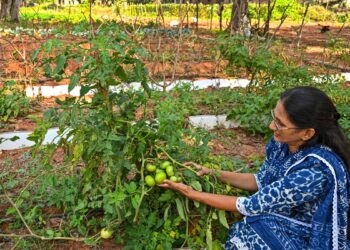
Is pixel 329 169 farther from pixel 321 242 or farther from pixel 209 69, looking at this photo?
pixel 209 69

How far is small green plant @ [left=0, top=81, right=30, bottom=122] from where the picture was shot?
469 centimetres

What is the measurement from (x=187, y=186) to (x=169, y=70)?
193 inches

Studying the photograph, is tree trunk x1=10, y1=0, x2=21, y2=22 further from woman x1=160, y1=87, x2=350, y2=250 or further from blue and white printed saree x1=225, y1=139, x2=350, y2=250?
blue and white printed saree x1=225, y1=139, x2=350, y2=250

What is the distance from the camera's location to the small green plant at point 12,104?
4.69m

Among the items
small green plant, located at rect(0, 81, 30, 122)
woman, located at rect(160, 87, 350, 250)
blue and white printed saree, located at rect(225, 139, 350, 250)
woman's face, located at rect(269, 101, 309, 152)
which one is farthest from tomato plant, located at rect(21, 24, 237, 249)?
small green plant, located at rect(0, 81, 30, 122)

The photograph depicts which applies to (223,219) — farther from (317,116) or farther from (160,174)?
(317,116)

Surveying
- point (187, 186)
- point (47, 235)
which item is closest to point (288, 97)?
point (187, 186)

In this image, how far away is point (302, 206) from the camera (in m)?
2.27

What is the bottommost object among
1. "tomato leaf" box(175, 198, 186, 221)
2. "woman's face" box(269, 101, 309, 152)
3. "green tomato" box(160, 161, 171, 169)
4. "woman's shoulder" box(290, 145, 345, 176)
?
"tomato leaf" box(175, 198, 186, 221)

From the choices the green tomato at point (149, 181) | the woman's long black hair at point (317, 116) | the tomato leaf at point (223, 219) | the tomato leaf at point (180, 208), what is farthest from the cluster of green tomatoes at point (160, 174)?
the woman's long black hair at point (317, 116)

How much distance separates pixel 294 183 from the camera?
84.8 inches

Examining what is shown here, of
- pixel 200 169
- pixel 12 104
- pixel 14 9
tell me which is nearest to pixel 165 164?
pixel 200 169

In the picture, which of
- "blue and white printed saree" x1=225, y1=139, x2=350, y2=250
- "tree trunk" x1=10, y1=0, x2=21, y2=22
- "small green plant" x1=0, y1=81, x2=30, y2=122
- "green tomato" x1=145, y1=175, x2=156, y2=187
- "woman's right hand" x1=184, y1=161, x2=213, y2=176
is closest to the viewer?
"blue and white printed saree" x1=225, y1=139, x2=350, y2=250

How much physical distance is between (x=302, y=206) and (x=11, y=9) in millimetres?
13065
